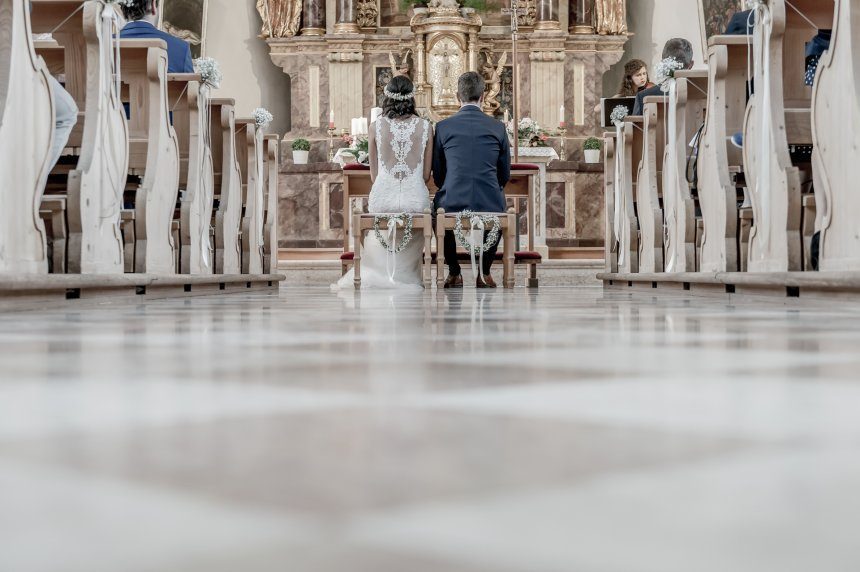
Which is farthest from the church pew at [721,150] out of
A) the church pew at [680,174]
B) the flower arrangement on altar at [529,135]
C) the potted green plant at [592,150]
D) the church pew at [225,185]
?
the potted green plant at [592,150]

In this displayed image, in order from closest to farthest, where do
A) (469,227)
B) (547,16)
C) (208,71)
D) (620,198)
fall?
1. (208,71)
2. (469,227)
3. (620,198)
4. (547,16)

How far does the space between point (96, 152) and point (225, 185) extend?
2.09 m

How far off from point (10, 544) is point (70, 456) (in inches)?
7.4

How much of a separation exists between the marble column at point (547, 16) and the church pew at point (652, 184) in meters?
6.01

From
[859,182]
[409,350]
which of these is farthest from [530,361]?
[859,182]

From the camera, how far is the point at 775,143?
3.67 m

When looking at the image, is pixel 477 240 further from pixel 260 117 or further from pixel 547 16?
pixel 547 16

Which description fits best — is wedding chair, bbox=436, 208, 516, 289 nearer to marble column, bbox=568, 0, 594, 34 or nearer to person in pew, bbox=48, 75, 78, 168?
person in pew, bbox=48, 75, 78, 168

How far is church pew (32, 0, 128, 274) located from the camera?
3.74 meters

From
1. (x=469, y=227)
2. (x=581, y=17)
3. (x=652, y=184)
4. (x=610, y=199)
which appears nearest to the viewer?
(x=652, y=184)

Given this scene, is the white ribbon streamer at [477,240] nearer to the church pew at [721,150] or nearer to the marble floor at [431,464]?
the church pew at [721,150]

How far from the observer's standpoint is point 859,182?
10.1ft

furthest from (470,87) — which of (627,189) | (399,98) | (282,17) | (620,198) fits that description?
(282,17)

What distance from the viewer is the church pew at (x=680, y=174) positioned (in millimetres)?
4930
